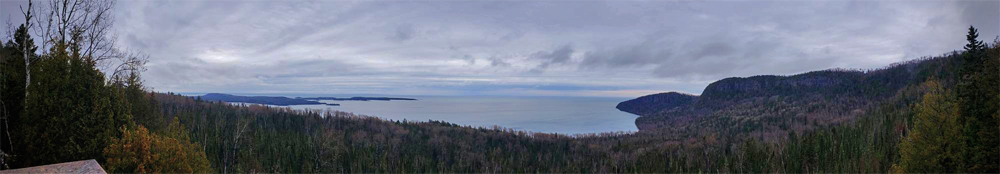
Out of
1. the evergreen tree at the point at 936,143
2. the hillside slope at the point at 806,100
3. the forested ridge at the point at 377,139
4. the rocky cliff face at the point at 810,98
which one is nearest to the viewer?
the forested ridge at the point at 377,139

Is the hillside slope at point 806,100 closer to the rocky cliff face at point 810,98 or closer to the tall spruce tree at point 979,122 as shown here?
the rocky cliff face at point 810,98

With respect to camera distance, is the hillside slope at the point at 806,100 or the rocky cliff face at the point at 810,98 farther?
the rocky cliff face at the point at 810,98

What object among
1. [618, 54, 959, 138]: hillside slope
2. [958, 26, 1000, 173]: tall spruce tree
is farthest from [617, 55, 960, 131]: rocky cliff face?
[958, 26, 1000, 173]: tall spruce tree

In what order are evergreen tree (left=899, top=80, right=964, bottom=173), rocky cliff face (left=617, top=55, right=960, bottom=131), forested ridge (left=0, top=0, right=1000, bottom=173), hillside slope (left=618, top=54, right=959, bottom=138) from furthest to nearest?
1. rocky cliff face (left=617, top=55, right=960, bottom=131)
2. hillside slope (left=618, top=54, right=959, bottom=138)
3. evergreen tree (left=899, top=80, right=964, bottom=173)
4. forested ridge (left=0, top=0, right=1000, bottom=173)

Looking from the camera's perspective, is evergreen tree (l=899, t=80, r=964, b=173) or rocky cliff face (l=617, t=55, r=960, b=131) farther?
rocky cliff face (l=617, t=55, r=960, b=131)

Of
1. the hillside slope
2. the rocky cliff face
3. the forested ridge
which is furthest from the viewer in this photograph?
the rocky cliff face

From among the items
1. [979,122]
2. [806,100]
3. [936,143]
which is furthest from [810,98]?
[979,122]

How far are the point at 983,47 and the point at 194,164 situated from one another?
49.4 metres

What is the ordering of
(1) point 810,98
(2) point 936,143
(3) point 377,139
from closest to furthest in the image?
(2) point 936,143 < (3) point 377,139 < (1) point 810,98

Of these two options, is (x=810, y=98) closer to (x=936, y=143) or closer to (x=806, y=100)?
(x=806, y=100)

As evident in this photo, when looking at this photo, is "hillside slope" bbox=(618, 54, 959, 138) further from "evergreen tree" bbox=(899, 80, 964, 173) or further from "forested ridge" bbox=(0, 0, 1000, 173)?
"evergreen tree" bbox=(899, 80, 964, 173)

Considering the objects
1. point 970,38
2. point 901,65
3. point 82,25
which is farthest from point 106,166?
point 901,65

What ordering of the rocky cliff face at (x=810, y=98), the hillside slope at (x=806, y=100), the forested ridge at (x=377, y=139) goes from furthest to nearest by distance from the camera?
the rocky cliff face at (x=810, y=98), the hillside slope at (x=806, y=100), the forested ridge at (x=377, y=139)

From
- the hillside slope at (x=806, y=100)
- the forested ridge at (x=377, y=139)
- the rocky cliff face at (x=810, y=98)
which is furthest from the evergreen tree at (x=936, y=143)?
the rocky cliff face at (x=810, y=98)
